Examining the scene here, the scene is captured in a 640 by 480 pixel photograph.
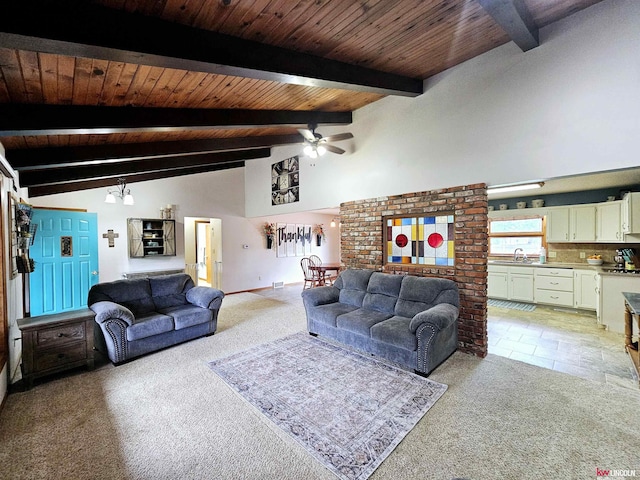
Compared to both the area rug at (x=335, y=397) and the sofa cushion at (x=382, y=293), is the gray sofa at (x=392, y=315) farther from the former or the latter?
the area rug at (x=335, y=397)

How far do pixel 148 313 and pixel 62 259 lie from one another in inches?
93.8

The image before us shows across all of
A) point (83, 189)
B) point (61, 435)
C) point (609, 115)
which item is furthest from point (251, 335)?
point (609, 115)

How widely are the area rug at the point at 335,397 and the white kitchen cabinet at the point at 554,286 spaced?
430cm

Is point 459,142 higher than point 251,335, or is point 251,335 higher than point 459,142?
point 459,142

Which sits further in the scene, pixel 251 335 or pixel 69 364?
pixel 251 335

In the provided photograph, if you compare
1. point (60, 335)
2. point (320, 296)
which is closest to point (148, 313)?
point (60, 335)

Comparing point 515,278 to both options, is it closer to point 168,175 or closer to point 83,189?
point 168,175

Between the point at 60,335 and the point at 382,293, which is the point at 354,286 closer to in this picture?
the point at 382,293

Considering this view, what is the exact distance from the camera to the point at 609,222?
4.90 m

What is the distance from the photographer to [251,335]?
4230mm

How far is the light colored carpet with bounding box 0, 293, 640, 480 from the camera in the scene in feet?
5.79

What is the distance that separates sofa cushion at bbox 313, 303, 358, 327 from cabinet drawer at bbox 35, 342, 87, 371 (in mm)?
2774

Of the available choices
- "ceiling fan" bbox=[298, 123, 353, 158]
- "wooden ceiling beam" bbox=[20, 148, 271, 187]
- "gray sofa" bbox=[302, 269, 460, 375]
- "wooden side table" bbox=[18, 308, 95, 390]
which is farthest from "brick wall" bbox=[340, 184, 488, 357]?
"wooden side table" bbox=[18, 308, 95, 390]

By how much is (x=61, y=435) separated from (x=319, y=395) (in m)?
2.03
